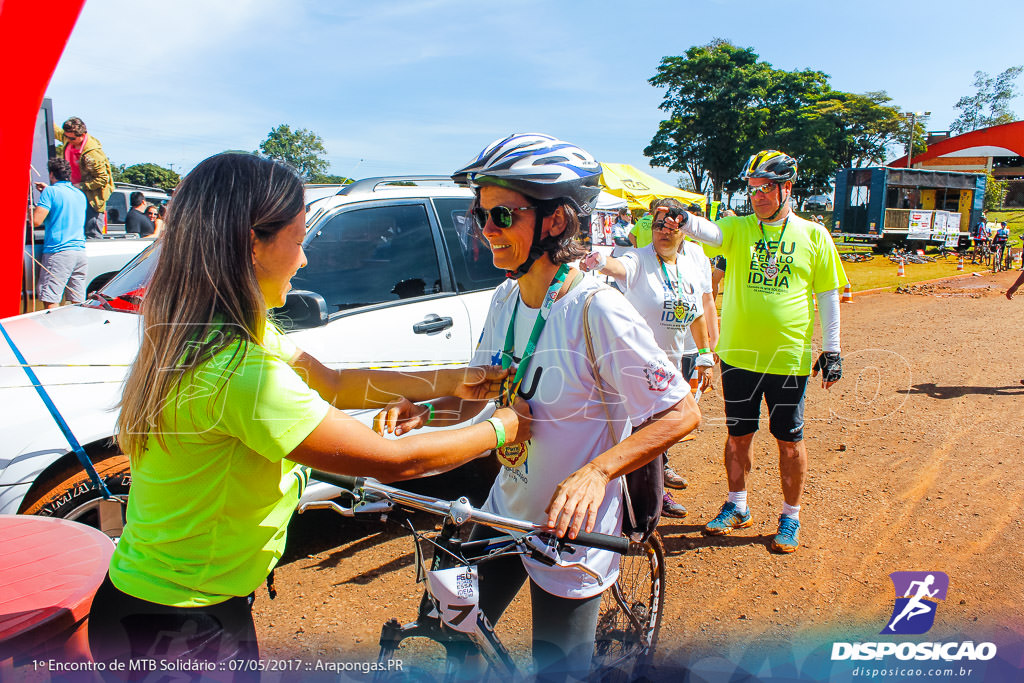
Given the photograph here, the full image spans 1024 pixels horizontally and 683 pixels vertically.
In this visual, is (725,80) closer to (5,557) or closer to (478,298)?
(478,298)

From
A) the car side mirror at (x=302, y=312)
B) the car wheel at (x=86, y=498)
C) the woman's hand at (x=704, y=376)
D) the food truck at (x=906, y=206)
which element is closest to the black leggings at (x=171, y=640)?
the car wheel at (x=86, y=498)

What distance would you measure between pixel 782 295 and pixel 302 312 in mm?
2831

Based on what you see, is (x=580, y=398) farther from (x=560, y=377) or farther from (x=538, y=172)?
(x=538, y=172)

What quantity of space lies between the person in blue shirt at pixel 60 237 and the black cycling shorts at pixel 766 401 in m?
5.51

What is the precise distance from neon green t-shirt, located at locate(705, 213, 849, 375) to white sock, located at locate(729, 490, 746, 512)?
2.77 ft

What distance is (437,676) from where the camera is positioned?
1891 mm

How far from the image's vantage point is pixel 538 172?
193 cm

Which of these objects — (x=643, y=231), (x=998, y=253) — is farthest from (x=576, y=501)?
(x=998, y=253)

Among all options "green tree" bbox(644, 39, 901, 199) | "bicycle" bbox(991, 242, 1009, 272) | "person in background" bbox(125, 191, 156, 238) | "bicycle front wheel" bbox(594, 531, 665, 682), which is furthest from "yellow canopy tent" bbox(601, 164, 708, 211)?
"green tree" bbox(644, 39, 901, 199)

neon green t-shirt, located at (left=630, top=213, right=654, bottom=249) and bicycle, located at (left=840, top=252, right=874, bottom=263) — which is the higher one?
neon green t-shirt, located at (left=630, top=213, right=654, bottom=249)

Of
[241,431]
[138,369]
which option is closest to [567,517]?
[241,431]

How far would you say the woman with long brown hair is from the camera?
135 cm

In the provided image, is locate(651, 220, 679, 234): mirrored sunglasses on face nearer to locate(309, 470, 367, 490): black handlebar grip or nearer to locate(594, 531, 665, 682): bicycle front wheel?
locate(594, 531, 665, 682): bicycle front wheel

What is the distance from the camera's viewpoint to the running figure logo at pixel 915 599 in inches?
122
